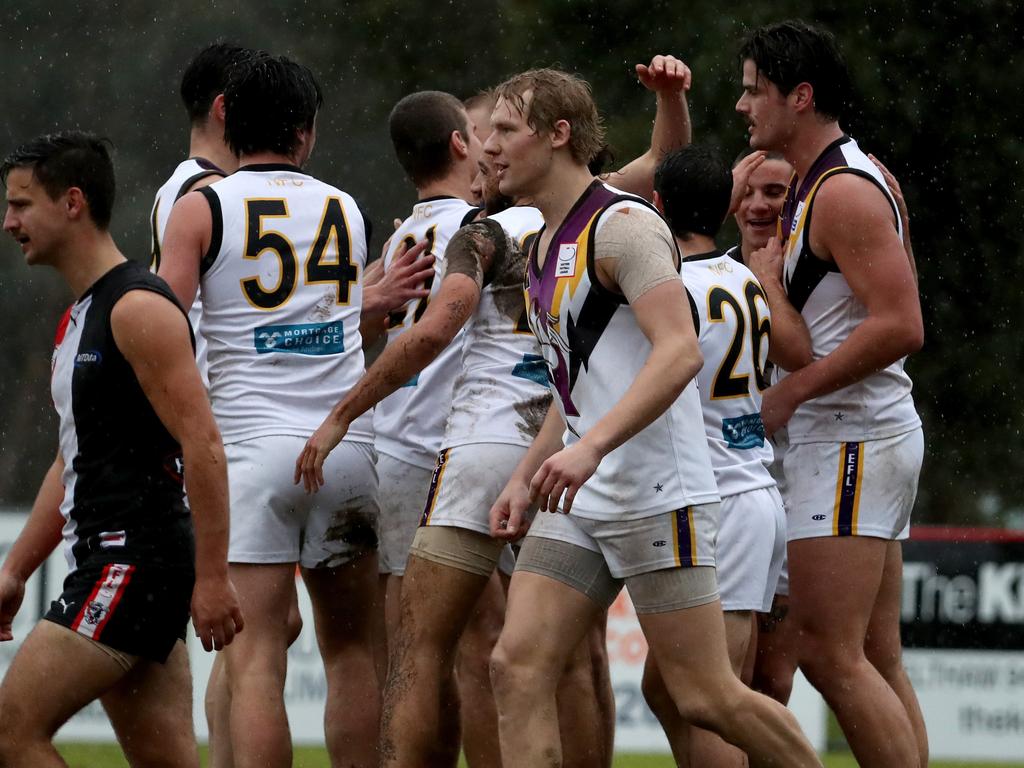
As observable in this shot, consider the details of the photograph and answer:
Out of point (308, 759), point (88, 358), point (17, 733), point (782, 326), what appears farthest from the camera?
point (308, 759)

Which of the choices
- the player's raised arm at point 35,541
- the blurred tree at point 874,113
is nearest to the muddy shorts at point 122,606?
the player's raised arm at point 35,541

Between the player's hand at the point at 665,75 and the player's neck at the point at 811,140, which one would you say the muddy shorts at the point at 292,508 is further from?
the player's neck at the point at 811,140

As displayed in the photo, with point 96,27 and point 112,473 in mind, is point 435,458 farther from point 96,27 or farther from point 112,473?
point 96,27

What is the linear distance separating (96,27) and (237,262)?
17.9 meters

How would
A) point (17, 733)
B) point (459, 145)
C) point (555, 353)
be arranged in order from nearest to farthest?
point (17, 733) < point (555, 353) < point (459, 145)

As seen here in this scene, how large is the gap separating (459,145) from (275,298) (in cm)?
120

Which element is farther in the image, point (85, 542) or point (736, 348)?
point (736, 348)

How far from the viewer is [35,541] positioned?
5.59m

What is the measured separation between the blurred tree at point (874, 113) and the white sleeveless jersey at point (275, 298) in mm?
9054

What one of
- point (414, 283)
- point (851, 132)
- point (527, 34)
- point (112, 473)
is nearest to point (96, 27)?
point (527, 34)

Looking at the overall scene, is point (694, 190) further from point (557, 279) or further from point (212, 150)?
point (212, 150)

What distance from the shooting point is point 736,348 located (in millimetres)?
6105

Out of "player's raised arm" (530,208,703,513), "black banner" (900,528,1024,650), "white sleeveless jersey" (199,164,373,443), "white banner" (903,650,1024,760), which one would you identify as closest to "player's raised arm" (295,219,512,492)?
"white sleeveless jersey" (199,164,373,443)

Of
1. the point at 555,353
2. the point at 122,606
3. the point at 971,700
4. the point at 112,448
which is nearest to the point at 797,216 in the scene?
the point at 555,353
